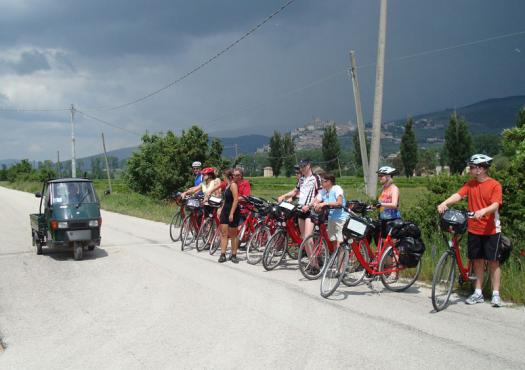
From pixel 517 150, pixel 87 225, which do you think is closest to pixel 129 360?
pixel 87 225

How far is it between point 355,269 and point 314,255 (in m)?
0.71

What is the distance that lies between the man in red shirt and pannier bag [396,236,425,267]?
0.87 m

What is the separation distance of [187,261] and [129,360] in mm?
5637

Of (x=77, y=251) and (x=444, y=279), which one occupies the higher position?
(x=444, y=279)

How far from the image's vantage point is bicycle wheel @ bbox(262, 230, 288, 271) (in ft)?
30.3

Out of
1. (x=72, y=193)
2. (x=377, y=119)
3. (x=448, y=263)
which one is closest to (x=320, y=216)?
(x=448, y=263)

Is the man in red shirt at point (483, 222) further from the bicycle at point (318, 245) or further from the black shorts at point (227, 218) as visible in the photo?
the black shorts at point (227, 218)

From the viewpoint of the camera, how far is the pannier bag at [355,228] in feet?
23.9

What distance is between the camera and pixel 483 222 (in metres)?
6.57

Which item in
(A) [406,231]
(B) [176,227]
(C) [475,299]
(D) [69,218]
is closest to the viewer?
(C) [475,299]

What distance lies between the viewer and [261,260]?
10062mm

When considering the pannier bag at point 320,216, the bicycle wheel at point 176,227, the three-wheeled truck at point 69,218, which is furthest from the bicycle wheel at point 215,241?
the pannier bag at point 320,216

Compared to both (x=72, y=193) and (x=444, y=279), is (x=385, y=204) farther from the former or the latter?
(x=72, y=193)

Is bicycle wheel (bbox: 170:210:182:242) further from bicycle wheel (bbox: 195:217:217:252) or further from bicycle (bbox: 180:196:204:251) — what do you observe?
bicycle wheel (bbox: 195:217:217:252)
